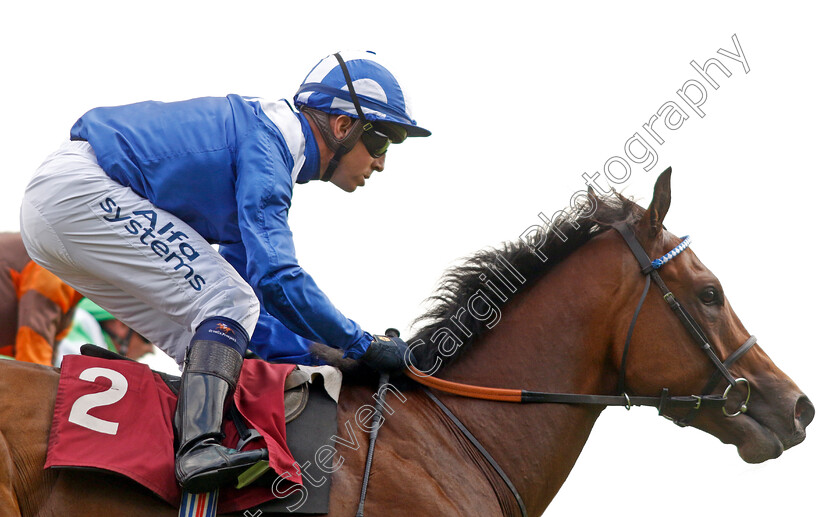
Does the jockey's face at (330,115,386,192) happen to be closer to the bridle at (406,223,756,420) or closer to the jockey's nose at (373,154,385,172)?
the jockey's nose at (373,154,385,172)

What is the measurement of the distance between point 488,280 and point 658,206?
86cm

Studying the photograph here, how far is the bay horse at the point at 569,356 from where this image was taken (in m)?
3.31

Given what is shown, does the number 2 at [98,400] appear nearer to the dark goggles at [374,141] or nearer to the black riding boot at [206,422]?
the black riding boot at [206,422]

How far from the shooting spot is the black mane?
136 inches

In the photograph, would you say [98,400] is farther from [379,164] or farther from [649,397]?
[649,397]

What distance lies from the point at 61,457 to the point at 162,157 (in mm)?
1227

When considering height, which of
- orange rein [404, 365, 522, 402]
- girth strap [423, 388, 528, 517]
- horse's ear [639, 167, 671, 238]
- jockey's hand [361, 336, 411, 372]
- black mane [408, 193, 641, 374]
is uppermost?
horse's ear [639, 167, 671, 238]

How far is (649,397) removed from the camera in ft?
11.3

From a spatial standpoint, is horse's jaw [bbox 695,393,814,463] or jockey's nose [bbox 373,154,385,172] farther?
jockey's nose [bbox 373,154,385,172]

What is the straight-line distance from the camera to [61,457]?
2.55 metres

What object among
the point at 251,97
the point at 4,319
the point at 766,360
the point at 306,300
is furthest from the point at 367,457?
the point at 4,319

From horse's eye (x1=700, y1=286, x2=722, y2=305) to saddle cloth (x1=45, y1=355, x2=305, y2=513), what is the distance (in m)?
1.96

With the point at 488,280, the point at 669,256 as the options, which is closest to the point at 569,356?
the point at 488,280

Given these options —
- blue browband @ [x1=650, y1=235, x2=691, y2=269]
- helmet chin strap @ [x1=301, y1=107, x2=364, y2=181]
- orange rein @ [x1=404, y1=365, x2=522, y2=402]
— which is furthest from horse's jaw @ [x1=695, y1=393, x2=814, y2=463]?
helmet chin strap @ [x1=301, y1=107, x2=364, y2=181]
